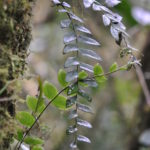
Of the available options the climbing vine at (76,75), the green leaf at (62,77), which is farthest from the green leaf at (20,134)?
the green leaf at (62,77)

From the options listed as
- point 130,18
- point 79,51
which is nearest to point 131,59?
point 79,51

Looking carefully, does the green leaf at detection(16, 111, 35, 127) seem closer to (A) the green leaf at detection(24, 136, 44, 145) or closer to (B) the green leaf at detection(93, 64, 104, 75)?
(A) the green leaf at detection(24, 136, 44, 145)

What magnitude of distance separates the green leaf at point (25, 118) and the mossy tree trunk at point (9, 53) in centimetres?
3

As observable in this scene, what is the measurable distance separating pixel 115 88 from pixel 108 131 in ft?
1.42

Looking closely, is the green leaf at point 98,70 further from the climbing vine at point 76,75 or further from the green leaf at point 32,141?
the green leaf at point 32,141

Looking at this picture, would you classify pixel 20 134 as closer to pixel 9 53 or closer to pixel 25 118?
pixel 25 118

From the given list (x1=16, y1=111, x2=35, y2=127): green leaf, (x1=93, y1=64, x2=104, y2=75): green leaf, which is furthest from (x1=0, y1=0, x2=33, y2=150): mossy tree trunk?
(x1=93, y1=64, x2=104, y2=75): green leaf

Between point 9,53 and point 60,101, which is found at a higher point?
point 9,53

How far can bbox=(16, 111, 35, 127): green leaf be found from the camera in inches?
29.8

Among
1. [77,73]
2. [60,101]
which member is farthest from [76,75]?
[60,101]

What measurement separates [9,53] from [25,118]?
0.15 m

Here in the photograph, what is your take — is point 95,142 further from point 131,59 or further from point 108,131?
point 131,59

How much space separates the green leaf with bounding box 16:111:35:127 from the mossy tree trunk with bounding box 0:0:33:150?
3cm

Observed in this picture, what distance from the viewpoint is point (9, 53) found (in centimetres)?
67
